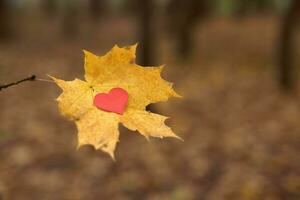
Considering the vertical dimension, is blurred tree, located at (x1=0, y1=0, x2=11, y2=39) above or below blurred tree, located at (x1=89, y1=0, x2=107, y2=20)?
above

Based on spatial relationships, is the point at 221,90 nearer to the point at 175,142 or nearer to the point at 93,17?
the point at 175,142

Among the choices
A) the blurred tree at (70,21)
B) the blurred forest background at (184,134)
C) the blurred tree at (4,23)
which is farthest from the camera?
the blurred tree at (70,21)

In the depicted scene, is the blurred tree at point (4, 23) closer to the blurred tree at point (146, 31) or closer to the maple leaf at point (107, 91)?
the blurred tree at point (146, 31)

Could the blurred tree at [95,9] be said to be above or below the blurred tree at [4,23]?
below

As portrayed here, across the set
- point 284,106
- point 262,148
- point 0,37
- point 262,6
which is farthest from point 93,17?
point 262,148

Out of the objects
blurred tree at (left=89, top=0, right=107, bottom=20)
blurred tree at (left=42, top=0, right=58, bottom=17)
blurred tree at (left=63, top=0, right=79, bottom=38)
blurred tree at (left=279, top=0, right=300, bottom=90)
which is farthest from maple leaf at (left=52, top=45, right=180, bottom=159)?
blurred tree at (left=42, top=0, right=58, bottom=17)

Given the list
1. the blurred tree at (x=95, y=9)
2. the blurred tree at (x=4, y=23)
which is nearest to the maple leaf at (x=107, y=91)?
the blurred tree at (x=4, y=23)

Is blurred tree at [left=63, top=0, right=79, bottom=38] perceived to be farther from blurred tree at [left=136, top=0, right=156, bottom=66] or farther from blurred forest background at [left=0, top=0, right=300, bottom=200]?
blurred tree at [left=136, top=0, right=156, bottom=66]

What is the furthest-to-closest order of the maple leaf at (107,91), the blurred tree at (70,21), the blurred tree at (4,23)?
the blurred tree at (70,21) < the blurred tree at (4,23) < the maple leaf at (107,91)
